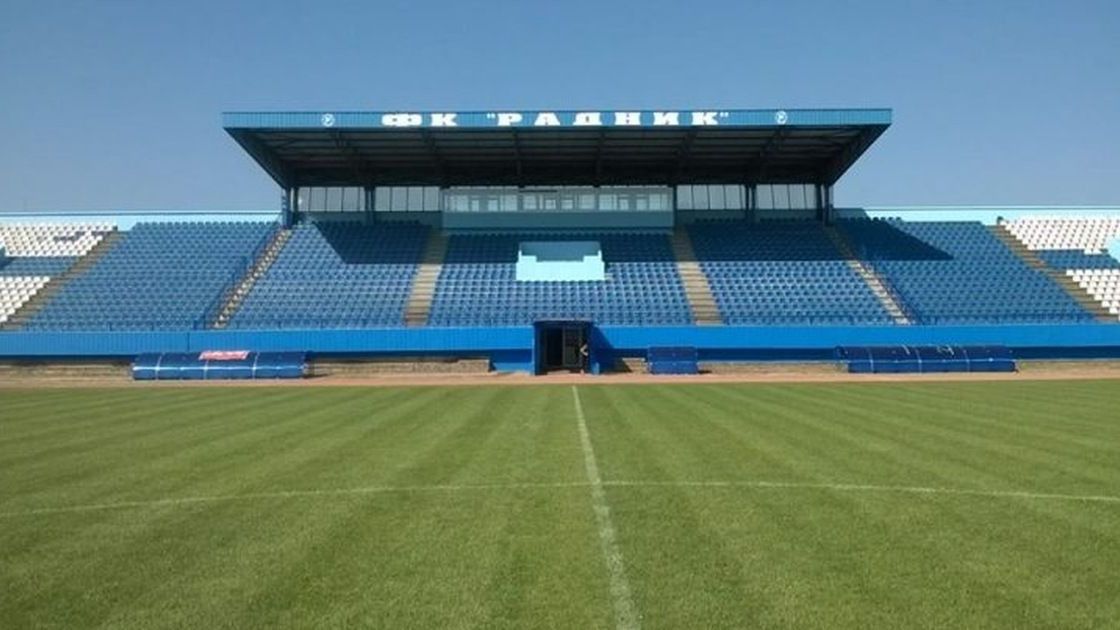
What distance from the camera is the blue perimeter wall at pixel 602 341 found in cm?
3528

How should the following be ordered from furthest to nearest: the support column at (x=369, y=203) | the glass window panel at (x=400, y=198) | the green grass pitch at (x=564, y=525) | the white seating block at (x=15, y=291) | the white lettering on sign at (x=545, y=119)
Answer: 1. the glass window panel at (x=400, y=198)
2. the support column at (x=369, y=203)
3. the white seating block at (x=15, y=291)
4. the white lettering on sign at (x=545, y=119)
5. the green grass pitch at (x=564, y=525)

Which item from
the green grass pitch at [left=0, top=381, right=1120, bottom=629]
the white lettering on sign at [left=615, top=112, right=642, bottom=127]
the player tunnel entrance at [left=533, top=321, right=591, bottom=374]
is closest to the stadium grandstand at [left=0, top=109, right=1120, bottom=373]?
the white lettering on sign at [left=615, top=112, right=642, bottom=127]

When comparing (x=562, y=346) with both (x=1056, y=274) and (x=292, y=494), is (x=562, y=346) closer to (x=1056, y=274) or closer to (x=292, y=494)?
(x=1056, y=274)

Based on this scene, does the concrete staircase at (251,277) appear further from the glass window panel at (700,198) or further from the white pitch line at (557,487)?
the white pitch line at (557,487)

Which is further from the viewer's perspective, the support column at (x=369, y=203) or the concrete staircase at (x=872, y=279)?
the support column at (x=369, y=203)

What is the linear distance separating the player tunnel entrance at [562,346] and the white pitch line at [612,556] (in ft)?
77.7

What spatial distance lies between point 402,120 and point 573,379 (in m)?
15.7

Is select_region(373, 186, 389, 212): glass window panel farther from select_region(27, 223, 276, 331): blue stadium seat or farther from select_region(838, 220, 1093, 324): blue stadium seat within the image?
select_region(838, 220, 1093, 324): blue stadium seat

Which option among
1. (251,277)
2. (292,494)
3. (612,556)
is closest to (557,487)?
(612,556)

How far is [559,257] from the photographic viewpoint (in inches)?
1716

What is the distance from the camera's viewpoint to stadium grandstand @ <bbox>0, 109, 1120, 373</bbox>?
3584 centimetres

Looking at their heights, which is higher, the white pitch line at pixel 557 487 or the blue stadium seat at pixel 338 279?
the blue stadium seat at pixel 338 279

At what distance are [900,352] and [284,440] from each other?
2865 cm

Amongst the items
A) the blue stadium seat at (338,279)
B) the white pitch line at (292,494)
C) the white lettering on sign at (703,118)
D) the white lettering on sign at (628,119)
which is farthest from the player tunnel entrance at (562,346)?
the white pitch line at (292,494)
